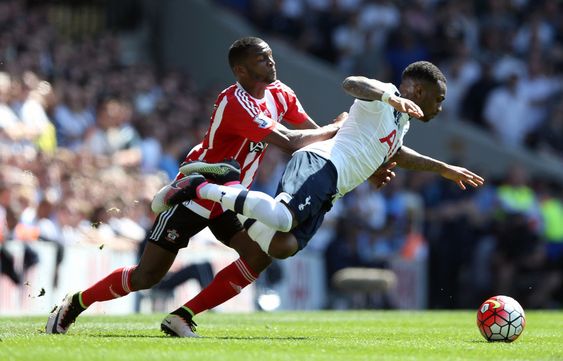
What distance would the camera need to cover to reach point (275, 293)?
59.8 feet

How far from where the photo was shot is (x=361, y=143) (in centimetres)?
998

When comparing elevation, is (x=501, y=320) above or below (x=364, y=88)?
below

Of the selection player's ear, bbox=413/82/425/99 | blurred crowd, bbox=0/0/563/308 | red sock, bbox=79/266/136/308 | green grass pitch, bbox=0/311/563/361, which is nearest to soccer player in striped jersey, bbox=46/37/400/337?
red sock, bbox=79/266/136/308

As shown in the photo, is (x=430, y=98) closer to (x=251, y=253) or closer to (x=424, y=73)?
(x=424, y=73)

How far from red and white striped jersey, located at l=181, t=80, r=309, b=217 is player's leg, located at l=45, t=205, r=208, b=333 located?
5.4 inches

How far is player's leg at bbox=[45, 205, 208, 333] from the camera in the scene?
1002 cm

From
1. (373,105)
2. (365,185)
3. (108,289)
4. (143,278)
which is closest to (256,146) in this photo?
(373,105)

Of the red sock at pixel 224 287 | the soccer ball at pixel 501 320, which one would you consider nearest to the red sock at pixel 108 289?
the red sock at pixel 224 287

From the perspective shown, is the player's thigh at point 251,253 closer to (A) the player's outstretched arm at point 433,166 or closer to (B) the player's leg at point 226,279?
(B) the player's leg at point 226,279

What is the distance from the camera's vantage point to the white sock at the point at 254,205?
373 inches

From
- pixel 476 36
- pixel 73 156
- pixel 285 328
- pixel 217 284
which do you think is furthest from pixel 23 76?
pixel 476 36

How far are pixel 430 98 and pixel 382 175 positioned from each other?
773 mm

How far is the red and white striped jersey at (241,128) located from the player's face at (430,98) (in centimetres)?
114

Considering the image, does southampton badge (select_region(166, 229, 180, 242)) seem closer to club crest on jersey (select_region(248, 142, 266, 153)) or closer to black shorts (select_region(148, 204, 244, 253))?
black shorts (select_region(148, 204, 244, 253))
